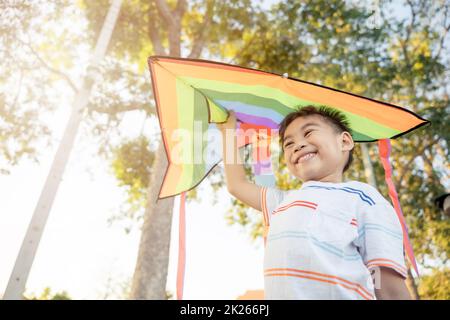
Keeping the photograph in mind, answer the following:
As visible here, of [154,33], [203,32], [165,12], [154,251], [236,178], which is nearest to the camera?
[236,178]

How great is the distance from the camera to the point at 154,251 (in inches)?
240

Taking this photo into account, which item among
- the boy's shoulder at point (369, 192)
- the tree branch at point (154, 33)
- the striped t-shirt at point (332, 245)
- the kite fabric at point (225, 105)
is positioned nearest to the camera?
the striped t-shirt at point (332, 245)

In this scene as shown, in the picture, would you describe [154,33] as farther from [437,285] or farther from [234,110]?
[437,285]

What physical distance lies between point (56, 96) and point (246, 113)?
6.26 metres

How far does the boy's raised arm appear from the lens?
6.06 ft

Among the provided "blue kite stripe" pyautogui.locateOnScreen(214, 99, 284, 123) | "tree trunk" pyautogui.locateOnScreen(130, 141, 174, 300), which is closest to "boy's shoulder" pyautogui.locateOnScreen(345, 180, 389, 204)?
"blue kite stripe" pyautogui.locateOnScreen(214, 99, 284, 123)

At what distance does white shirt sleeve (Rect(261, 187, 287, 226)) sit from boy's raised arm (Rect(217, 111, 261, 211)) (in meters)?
0.04

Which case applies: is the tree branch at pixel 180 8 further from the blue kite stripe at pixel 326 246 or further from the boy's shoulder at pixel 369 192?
the blue kite stripe at pixel 326 246

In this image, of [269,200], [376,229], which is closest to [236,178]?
[269,200]

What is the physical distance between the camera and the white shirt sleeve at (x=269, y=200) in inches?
67.3

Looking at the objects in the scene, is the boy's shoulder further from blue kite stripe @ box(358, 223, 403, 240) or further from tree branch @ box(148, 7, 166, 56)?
tree branch @ box(148, 7, 166, 56)

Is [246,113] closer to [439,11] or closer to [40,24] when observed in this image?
[40,24]

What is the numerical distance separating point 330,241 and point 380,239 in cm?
18

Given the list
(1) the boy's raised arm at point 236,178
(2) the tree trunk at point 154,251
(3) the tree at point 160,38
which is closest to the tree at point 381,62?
(3) the tree at point 160,38
